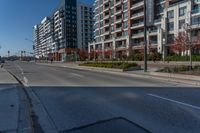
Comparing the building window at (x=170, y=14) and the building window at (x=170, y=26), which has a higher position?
the building window at (x=170, y=14)

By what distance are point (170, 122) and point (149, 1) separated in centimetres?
7611

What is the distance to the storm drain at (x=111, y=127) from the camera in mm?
6965

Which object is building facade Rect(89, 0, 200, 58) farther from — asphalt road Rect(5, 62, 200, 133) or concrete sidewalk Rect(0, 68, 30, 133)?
concrete sidewalk Rect(0, 68, 30, 133)

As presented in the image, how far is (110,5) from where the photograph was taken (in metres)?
108

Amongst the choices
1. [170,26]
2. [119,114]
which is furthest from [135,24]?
[119,114]

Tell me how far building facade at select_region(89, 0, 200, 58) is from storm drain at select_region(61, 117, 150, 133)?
193 ft

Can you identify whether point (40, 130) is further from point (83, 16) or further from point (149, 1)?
point (83, 16)

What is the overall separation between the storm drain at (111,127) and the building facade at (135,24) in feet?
193

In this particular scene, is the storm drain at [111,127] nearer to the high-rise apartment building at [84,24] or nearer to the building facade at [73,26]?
the building facade at [73,26]

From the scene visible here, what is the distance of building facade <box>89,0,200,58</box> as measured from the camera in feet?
225

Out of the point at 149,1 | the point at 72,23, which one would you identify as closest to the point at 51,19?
the point at 72,23

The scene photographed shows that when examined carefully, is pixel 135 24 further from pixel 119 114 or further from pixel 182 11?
pixel 119 114

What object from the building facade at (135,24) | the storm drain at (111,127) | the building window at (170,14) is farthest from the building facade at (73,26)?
the storm drain at (111,127)

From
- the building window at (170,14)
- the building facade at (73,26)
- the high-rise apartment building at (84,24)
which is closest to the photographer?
the building window at (170,14)
